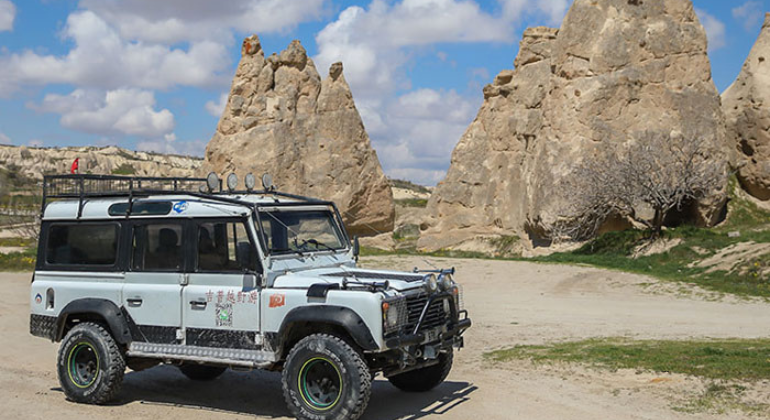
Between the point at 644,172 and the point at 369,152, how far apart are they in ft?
50.6

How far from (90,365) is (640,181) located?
22.9 m

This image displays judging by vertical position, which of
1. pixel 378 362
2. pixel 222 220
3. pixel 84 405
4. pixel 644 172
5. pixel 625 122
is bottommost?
pixel 84 405

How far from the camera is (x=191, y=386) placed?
10820 mm

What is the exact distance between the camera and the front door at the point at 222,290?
8648 mm

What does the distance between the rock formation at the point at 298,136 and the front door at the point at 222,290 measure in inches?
1135

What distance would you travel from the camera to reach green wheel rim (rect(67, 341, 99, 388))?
970cm

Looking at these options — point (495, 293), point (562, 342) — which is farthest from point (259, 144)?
point (562, 342)

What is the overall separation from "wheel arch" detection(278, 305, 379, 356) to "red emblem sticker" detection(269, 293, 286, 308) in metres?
0.19

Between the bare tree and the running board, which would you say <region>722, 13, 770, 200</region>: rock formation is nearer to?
the bare tree

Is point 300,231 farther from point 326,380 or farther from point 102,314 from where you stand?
point 102,314

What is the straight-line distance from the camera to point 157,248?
953 cm

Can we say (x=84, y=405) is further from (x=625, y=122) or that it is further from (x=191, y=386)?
(x=625, y=122)

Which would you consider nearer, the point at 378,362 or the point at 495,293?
the point at 378,362

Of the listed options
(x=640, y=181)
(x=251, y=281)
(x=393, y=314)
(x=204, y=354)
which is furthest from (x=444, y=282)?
(x=640, y=181)
